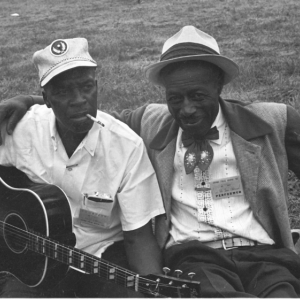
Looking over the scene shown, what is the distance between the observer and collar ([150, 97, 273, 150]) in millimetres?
3115

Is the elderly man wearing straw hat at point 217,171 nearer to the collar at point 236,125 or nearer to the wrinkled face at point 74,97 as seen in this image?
the collar at point 236,125

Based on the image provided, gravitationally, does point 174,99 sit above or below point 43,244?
above

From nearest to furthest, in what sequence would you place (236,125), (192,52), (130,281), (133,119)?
(130,281) → (192,52) → (236,125) → (133,119)

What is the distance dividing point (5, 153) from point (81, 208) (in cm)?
56

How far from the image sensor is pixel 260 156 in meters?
3.08

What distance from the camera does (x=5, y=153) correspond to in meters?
3.25

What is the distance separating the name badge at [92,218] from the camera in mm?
3100

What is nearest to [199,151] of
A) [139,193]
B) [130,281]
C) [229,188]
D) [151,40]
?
[229,188]

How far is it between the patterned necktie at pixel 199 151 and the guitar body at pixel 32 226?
2.30 ft

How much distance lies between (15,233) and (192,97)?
1207 mm

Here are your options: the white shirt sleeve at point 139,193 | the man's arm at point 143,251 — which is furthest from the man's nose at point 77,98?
the man's arm at point 143,251

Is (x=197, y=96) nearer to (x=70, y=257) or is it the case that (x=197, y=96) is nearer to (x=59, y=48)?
(x=59, y=48)

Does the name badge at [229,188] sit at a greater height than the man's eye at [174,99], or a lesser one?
lesser

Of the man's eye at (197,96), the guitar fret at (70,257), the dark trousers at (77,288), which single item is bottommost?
the dark trousers at (77,288)
